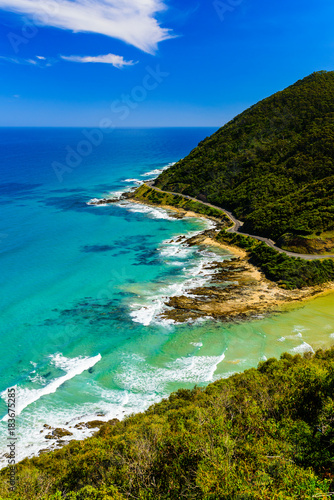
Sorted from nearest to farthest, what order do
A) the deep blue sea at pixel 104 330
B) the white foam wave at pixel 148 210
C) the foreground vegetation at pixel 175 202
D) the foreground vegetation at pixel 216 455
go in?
1. the foreground vegetation at pixel 216 455
2. the deep blue sea at pixel 104 330
3. the foreground vegetation at pixel 175 202
4. the white foam wave at pixel 148 210

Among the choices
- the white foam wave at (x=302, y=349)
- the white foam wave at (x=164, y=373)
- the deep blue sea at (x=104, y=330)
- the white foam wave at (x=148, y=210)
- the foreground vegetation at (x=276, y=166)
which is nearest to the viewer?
the deep blue sea at (x=104, y=330)

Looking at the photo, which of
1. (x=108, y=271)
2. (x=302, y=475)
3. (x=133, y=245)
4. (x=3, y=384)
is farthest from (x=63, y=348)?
(x=133, y=245)

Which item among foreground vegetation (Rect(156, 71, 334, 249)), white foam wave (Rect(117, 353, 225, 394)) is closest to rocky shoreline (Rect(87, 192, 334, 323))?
white foam wave (Rect(117, 353, 225, 394))

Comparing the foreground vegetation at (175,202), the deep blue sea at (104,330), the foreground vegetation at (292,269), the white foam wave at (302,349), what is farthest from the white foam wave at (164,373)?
the foreground vegetation at (175,202)

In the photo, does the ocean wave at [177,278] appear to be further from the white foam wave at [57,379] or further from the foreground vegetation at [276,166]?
the foreground vegetation at [276,166]

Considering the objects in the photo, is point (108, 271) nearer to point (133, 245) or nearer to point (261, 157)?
point (133, 245)

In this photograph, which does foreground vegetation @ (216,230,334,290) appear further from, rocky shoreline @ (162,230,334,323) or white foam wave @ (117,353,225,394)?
white foam wave @ (117,353,225,394)

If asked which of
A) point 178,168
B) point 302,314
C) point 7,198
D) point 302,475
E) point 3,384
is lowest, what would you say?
point 3,384

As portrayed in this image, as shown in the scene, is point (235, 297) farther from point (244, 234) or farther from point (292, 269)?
point (244, 234)
